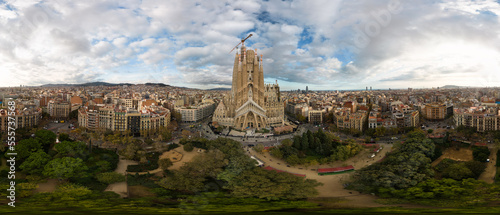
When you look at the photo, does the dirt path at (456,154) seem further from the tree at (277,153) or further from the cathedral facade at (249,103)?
the cathedral facade at (249,103)

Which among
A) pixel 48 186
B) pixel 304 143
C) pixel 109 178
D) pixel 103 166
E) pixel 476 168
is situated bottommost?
pixel 48 186

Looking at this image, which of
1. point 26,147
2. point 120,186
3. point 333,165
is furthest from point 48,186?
point 333,165

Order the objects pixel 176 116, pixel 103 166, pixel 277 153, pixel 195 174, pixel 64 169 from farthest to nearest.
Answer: pixel 176 116 → pixel 277 153 → pixel 103 166 → pixel 195 174 → pixel 64 169

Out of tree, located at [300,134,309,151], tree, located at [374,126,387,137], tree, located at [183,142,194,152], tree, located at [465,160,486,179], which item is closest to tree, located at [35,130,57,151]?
tree, located at [183,142,194,152]

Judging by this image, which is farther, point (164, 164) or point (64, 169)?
point (164, 164)

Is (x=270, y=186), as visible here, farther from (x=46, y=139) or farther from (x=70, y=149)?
(x=46, y=139)

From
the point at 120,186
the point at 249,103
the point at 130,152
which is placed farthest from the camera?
the point at 249,103
